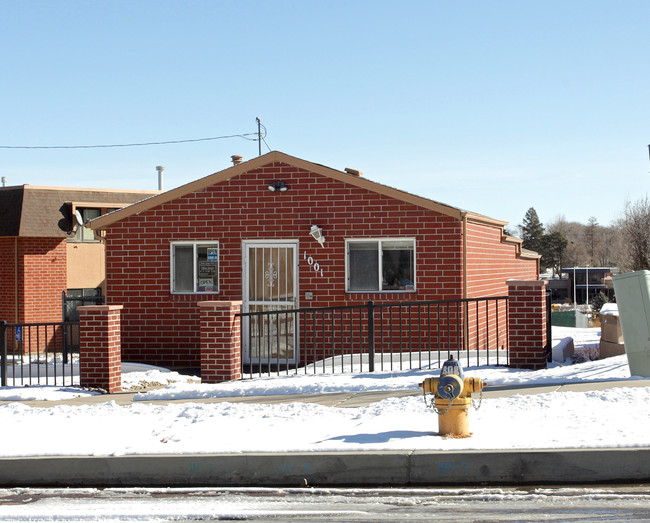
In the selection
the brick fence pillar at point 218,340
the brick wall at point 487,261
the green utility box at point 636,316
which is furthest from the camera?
the brick wall at point 487,261

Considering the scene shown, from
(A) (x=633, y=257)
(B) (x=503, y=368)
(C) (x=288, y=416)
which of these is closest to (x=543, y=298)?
(B) (x=503, y=368)

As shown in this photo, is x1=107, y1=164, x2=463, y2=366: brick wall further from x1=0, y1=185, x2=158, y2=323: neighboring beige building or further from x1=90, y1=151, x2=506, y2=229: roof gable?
x1=0, y1=185, x2=158, y2=323: neighboring beige building

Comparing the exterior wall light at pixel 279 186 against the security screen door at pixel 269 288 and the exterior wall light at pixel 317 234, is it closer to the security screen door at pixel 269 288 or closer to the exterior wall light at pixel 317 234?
the exterior wall light at pixel 317 234

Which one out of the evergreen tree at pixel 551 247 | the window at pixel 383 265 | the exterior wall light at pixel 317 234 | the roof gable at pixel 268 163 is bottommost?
the window at pixel 383 265

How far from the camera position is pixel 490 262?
1892 centimetres

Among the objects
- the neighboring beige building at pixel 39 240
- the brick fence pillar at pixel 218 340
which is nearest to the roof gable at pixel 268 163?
the brick fence pillar at pixel 218 340

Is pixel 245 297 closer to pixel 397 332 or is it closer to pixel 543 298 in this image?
pixel 397 332

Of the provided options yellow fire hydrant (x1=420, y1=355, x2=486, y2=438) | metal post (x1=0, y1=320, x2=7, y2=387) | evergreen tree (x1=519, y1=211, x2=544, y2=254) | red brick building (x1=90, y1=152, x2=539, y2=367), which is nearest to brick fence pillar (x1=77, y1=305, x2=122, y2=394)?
metal post (x1=0, y1=320, x2=7, y2=387)

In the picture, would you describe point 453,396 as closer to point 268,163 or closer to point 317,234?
point 317,234

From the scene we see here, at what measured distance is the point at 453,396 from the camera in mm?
8094

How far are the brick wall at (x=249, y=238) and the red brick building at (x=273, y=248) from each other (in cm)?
2

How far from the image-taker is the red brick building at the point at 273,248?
53.4 feet

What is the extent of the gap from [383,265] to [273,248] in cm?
221

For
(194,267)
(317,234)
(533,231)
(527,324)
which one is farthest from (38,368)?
(533,231)
